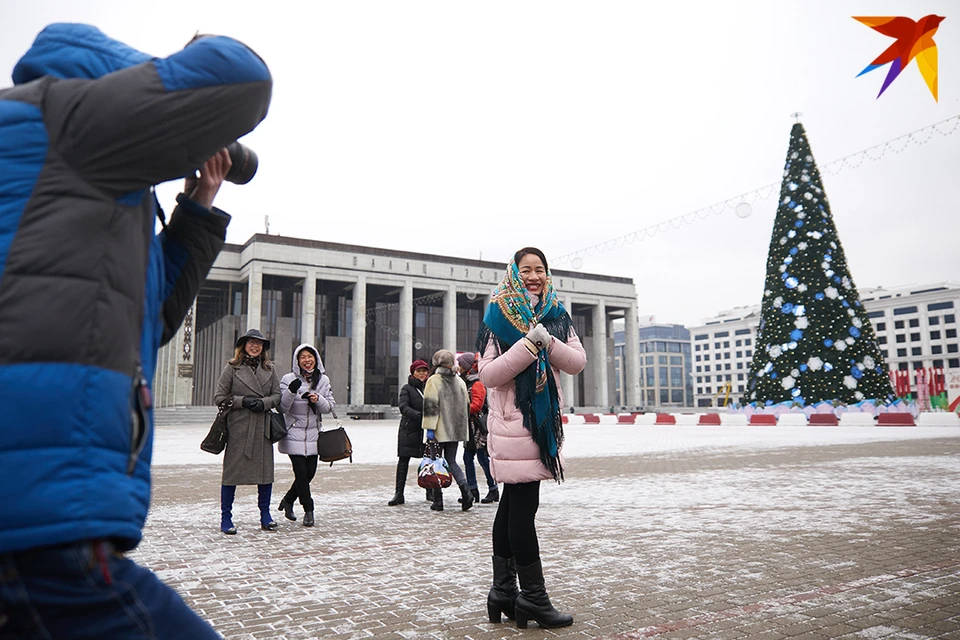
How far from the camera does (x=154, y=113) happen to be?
136cm

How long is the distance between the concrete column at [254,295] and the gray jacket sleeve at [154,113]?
5254 centimetres

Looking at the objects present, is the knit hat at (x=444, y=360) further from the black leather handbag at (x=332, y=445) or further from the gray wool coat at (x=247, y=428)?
the gray wool coat at (x=247, y=428)

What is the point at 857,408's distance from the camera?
2764cm

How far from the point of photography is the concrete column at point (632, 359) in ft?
225

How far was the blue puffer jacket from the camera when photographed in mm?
1272

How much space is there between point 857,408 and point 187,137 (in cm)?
3062

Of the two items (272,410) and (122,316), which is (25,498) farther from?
(272,410)

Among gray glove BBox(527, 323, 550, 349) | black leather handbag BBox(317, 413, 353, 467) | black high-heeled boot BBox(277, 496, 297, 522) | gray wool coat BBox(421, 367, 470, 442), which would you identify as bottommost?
black high-heeled boot BBox(277, 496, 297, 522)

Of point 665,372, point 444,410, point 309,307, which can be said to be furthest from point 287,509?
point 665,372

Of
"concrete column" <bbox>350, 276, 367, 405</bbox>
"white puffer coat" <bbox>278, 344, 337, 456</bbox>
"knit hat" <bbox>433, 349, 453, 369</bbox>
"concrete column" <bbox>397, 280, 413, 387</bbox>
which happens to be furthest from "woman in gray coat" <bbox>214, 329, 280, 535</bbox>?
"concrete column" <bbox>397, 280, 413, 387</bbox>

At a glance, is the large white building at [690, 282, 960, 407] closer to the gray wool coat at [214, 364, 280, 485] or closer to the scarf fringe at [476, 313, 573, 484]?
the gray wool coat at [214, 364, 280, 485]

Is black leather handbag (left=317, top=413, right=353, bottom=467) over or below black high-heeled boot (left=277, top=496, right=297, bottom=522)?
over

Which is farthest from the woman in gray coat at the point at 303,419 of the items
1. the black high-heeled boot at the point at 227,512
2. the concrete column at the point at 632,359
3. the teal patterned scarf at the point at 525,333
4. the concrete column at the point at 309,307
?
the concrete column at the point at 632,359

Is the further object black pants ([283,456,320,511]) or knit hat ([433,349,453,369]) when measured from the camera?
knit hat ([433,349,453,369])
